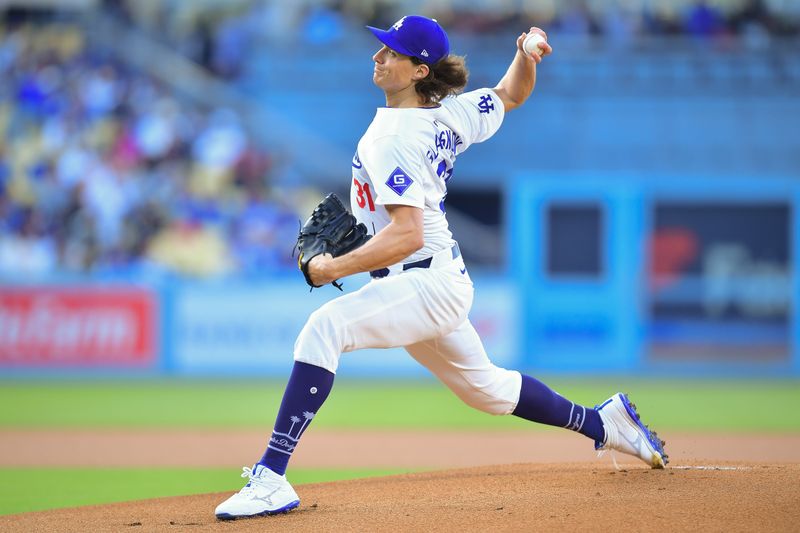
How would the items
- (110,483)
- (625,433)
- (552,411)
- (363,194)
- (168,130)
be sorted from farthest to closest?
(168,130) < (110,483) < (625,433) < (552,411) < (363,194)

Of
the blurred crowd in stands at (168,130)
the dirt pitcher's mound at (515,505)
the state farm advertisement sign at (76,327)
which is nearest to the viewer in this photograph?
the dirt pitcher's mound at (515,505)

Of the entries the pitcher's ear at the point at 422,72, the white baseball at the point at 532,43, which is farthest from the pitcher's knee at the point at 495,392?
the white baseball at the point at 532,43

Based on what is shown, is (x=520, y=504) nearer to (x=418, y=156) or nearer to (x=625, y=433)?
(x=625, y=433)

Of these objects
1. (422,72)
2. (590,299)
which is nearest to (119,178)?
(590,299)

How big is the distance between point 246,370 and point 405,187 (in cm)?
1006

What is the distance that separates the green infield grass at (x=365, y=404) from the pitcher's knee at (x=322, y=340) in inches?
199

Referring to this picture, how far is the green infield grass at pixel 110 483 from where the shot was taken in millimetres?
6312

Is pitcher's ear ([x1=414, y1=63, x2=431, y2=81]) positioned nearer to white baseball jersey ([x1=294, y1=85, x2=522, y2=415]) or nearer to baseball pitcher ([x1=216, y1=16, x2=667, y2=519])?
baseball pitcher ([x1=216, y1=16, x2=667, y2=519])

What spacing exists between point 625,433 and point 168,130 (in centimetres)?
1269

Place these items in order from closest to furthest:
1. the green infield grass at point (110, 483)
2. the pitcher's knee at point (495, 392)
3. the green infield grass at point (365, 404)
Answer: the pitcher's knee at point (495, 392), the green infield grass at point (110, 483), the green infield grass at point (365, 404)

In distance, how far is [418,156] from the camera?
15.5ft

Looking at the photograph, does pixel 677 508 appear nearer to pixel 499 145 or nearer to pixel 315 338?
pixel 315 338

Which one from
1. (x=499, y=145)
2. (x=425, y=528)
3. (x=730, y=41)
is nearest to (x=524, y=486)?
(x=425, y=528)

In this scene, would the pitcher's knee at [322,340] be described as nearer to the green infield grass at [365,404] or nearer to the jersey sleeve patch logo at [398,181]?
the jersey sleeve patch logo at [398,181]
